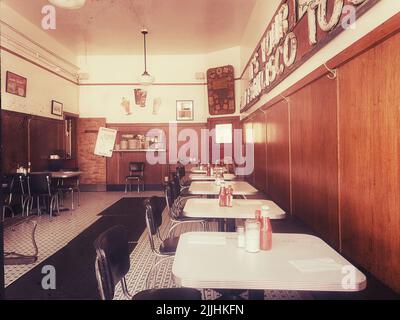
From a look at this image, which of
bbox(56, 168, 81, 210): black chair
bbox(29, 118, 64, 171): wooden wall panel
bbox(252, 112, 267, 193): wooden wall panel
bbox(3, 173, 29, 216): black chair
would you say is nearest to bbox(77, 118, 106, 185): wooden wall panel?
bbox(56, 168, 81, 210): black chair

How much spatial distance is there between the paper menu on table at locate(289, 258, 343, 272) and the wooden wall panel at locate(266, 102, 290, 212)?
254 cm

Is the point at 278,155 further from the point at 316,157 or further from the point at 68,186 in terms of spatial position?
the point at 68,186

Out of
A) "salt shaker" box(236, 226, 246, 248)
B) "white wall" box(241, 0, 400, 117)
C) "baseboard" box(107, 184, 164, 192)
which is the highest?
"white wall" box(241, 0, 400, 117)

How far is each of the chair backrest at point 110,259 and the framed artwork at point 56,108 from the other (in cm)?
775

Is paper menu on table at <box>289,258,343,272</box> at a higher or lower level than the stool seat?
higher

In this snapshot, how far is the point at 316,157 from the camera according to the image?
3119mm

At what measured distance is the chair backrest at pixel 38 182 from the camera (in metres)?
6.24

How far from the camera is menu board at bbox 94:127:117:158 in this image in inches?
414

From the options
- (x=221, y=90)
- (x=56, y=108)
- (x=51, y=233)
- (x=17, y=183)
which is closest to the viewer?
(x=51, y=233)

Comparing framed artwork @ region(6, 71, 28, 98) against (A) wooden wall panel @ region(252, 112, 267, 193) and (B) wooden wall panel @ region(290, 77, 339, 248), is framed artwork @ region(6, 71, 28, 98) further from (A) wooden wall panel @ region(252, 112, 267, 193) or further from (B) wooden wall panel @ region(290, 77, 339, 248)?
(B) wooden wall panel @ region(290, 77, 339, 248)

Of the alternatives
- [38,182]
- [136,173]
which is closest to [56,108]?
[136,173]

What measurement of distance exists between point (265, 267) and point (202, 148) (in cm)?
896

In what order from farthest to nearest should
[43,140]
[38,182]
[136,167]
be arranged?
[136,167]
[43,140]
[38,182]

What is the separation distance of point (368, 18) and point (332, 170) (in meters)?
1.16
